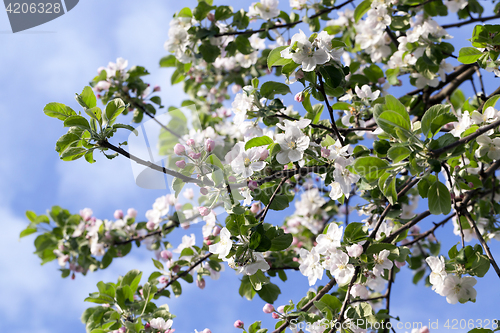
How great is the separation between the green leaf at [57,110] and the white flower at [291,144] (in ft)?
3.17

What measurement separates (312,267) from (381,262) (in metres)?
0.33

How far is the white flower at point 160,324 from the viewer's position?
6.68 feet

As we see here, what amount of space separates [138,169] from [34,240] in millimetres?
2504

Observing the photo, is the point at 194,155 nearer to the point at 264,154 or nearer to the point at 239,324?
the point at 264,154

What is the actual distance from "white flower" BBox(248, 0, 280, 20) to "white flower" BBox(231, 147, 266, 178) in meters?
1.65

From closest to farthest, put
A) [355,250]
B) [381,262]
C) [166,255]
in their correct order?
[355,250]
[381,262]
[166,255]

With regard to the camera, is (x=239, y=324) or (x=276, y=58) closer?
(x=276, y=58)

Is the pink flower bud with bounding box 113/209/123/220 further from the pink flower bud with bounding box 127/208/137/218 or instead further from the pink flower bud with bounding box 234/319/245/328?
the pink flower bud with bounding box 234/319/245/328

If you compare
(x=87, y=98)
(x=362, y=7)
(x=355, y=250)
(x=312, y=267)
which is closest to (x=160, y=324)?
(x=312, y=267)

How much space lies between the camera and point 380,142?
1.48m

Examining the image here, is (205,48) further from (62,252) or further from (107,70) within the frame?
(62,252)

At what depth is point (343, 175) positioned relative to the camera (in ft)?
5.36

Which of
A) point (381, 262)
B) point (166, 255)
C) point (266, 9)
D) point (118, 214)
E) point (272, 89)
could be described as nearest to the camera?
point (381, 262)

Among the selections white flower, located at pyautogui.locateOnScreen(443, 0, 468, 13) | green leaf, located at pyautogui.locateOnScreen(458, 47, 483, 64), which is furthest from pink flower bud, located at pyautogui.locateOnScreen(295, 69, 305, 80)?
white flower, located at pyautogui.locateOnScreen(443, 0, 468, 13)
